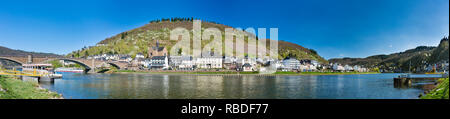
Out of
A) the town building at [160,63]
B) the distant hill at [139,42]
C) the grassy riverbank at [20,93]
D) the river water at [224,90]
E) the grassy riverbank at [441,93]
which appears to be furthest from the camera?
Answer: the distant hill at [139,42]

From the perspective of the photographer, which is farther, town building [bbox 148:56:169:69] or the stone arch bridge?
town building [bbox 148:56:169:69]

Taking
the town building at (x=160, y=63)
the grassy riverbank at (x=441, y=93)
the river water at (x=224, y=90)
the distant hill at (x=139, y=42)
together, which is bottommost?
the river water at (x=224, y=90)

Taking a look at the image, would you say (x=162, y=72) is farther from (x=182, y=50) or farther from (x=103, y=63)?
(x=182, y=50)

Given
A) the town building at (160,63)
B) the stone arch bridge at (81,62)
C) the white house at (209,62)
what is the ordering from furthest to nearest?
the town building at (160,63)
the white house at (209,62)
the stone arch bridge at (81,62)

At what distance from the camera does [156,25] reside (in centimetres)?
17525

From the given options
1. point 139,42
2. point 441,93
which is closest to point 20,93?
point 441,93

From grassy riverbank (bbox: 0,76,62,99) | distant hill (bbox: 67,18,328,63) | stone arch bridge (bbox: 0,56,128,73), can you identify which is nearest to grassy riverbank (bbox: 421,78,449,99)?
grassy riverbank (bbox: 0,76,62,99)

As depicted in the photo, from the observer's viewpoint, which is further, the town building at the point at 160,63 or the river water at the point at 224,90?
the town building at the point at 160,63

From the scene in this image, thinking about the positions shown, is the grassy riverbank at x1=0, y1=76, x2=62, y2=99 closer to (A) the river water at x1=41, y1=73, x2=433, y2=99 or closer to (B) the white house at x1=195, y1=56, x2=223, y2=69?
(A) the river water at x1=41, y1=73, x2=433, y2=99

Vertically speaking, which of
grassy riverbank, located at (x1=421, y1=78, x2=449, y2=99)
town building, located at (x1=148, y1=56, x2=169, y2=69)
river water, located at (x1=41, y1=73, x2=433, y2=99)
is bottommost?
river water, located at (x1=41, y1=73, x2=433, y2=99)

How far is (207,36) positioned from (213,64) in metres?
72.2

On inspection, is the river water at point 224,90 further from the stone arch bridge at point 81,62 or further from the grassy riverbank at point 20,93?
the stone arch bridge at point 81,62

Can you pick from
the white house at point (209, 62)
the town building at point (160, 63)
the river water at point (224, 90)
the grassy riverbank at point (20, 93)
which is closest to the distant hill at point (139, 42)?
the town building at point (160, 63)
